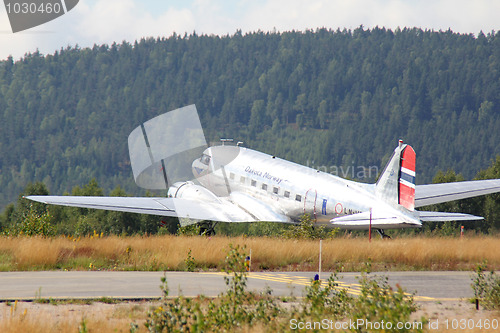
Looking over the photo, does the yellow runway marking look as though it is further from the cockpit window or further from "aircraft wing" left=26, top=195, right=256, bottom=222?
the cockpit window

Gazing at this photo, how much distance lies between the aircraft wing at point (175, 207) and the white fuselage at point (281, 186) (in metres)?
1.18

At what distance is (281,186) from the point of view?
3328cm

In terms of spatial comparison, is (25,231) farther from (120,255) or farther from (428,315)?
(428,315)

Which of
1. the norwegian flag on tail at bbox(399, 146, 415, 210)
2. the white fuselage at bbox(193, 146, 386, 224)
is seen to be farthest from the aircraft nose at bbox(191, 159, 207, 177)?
the norwegian flag on tail at bbox(399, 146, 415, 210)

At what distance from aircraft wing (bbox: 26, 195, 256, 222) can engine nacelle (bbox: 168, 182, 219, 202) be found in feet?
1.29

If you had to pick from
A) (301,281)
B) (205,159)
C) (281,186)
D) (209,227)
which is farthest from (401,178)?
(205,159)

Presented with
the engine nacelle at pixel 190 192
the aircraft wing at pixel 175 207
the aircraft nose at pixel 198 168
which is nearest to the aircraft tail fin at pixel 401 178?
the aircraft wing at pixel 175 207

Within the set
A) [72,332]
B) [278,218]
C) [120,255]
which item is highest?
[278,218]

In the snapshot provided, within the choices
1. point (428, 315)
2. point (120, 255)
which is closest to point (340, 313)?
point (428, 315)

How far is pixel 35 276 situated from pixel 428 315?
12.3 m

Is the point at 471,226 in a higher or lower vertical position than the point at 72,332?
higher

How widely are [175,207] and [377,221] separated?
472 inches

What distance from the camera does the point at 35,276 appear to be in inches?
779

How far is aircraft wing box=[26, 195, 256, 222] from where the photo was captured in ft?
105
